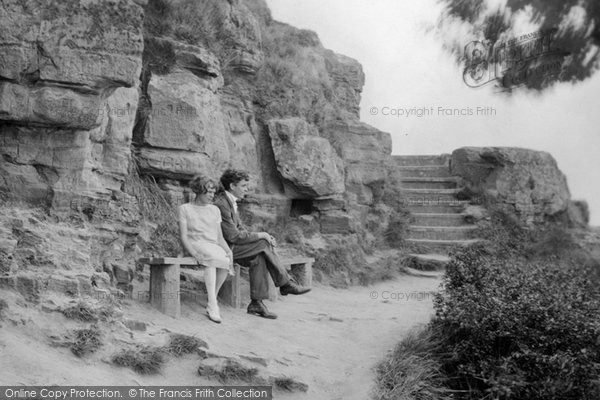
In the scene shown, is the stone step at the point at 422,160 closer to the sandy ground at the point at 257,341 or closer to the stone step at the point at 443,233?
the stone step at the point at 443,233

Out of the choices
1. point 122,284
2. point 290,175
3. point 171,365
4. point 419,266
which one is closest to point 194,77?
point 290,175

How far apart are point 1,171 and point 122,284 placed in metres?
1.51

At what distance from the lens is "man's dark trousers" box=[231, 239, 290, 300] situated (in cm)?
706

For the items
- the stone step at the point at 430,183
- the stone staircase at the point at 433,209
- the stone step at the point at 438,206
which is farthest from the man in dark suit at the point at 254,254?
the stone step at the point at 430,183

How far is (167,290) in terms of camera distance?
6289 mm

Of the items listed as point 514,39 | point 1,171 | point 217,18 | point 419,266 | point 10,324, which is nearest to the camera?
point 10,324

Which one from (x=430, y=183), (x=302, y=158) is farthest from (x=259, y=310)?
(x=430, y=183)

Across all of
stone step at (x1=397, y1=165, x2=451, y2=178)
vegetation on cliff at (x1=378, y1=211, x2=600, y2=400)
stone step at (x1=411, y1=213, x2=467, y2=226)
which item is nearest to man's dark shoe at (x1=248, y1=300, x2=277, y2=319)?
vegetation on cliff at (x1=378, y1=211, x2=600, y2=400)

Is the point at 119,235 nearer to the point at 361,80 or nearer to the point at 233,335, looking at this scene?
the point at 233,335

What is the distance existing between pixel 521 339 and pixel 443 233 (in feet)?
22.4

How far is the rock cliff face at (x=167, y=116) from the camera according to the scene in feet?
19.0

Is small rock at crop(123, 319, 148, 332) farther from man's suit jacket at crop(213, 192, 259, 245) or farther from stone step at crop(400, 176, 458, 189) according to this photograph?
stone step at crop(400, 176, 458, 189)

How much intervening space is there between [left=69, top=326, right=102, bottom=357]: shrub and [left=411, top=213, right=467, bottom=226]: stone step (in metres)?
9.00

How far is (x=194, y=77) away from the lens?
8.40 meters
